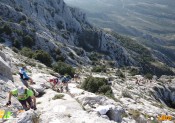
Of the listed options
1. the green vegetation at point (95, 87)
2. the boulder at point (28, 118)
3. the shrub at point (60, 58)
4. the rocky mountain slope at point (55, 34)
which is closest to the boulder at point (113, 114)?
the boulder at point (28, 118)

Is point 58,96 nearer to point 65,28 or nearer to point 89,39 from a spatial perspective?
point 65,28

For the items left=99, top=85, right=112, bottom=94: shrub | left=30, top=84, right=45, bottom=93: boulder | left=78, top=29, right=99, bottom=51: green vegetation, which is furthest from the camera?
left=78, top=29, right=99, bottom=51: green vegetation

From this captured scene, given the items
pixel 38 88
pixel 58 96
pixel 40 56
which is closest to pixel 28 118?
pixel 58 96

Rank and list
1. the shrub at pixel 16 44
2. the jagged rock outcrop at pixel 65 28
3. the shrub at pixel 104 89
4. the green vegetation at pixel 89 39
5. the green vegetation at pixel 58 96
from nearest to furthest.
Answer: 1. the green vegetation at pixel 58 96
2. the shrub at pixel 104 89
3. the shrub at pixel 16 44
4. the jagged rock outcrop at pixel 65 28
5. the green vegetation at pixel 89 39

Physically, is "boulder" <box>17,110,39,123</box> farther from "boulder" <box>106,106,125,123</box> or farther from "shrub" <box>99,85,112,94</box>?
"shrub" <box>99,85,112,94</box>

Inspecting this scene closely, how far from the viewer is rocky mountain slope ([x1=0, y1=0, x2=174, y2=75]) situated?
246 ft

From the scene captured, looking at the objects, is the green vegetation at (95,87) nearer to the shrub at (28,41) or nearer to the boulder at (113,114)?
the boulder at (113,114)

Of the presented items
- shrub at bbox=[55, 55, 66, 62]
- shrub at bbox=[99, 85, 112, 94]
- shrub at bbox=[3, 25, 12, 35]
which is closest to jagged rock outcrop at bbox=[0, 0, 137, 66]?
shrub at bbox=[3, 25, 12, 35]

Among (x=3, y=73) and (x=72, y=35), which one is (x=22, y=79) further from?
(x=72, y=35)

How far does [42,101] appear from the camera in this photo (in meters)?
23.6

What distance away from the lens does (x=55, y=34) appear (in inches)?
4122

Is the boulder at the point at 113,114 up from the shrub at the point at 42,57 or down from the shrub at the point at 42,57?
up

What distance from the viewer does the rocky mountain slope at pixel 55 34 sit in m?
74.9

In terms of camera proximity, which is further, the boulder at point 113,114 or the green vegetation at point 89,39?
the green vegetation at point 89,39
